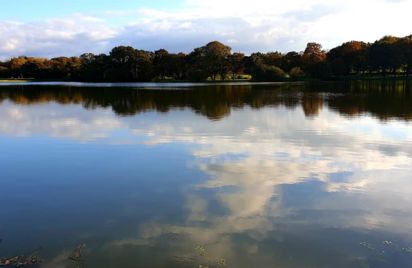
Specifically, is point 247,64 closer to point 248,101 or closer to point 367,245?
point 248,101

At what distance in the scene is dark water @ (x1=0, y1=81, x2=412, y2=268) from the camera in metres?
Answer: 6.53

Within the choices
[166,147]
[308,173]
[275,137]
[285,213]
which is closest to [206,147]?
[166,147]

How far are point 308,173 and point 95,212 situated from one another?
579 centimetres

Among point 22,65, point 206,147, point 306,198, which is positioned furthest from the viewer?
point 22,65

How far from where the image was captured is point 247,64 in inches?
4756

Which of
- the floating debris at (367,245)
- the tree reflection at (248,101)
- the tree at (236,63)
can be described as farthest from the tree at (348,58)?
the floating debris at (367,245)

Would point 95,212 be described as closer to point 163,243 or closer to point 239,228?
point 163,243

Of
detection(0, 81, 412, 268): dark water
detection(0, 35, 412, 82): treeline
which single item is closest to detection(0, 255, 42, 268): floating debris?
detection(0, 81, 412, 268): dark water

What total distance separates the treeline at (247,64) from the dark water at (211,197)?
86.4 metres

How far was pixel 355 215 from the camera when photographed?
799cm

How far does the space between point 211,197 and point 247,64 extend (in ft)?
375

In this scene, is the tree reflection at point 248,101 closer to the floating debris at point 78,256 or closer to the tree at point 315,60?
the floating debris at point 78,256

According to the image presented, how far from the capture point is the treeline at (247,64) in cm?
9725

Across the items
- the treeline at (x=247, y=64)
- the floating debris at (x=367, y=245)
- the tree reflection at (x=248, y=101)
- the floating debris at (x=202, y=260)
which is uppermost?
the treeline at (x=247, y=64)
